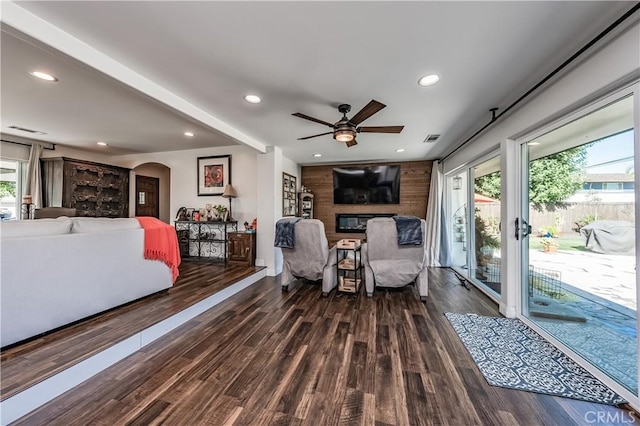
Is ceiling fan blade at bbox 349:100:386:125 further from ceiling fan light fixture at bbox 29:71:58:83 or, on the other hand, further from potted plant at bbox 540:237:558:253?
ceiling fan light fixture at bbox 29:71:58:83

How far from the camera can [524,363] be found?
1.88 meters

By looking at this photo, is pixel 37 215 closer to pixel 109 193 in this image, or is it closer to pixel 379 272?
pixel 109 193

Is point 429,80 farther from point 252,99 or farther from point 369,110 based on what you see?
point 252,99

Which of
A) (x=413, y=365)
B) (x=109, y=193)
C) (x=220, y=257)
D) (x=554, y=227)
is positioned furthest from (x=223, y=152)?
(x=554, y=227)

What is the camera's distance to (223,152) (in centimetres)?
501

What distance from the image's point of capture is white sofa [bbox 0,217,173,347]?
175cm

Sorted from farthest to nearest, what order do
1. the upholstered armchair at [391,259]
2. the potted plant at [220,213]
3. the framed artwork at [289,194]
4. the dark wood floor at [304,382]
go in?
the framed artwork at [289,194] → the potted plant at [220,213] → the upholstered armchair at [391,259] → the dark wood floor at [304,382]

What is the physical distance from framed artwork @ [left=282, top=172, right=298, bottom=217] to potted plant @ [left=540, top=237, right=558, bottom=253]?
13.5 ft

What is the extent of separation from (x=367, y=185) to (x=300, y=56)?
4.41m

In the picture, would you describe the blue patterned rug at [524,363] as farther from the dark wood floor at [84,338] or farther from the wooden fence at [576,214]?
the dark wood floor at [84,338]

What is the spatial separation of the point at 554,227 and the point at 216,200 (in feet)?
17.5

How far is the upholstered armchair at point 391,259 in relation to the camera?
3.13m

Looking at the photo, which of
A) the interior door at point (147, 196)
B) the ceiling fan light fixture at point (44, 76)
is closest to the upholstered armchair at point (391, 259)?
the ceiling fan light fixture at point (44, 76)

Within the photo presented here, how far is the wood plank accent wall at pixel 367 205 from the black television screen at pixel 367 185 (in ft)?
0.40
